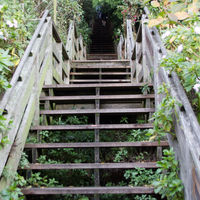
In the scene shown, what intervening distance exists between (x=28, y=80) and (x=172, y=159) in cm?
161

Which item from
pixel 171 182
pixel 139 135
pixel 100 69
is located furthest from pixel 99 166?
pixel 100 69

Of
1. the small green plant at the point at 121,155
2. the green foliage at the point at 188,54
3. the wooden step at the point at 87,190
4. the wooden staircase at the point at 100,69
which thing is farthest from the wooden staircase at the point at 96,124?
the wooden staircase at the point at 100,69

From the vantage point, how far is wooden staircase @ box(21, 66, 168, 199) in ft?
7.22

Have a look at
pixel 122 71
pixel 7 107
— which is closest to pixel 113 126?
pixel 7 107

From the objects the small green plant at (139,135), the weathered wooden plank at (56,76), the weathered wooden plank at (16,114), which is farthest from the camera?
the weathered wooden plank at (56,76)

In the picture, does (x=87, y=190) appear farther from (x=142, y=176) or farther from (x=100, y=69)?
(x=100, y=69)

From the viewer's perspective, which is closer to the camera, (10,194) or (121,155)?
(10,194)

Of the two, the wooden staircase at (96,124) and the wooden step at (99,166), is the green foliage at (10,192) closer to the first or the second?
the wooden staircase at (96,124)

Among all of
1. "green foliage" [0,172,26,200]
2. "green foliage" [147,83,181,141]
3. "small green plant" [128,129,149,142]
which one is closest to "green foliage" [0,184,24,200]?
"green foliage" [0,172,26,200]

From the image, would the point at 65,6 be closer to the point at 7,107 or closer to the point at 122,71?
the point at 122,71

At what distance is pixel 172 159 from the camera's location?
67.6 inches

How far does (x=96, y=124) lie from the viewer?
9.60 ft

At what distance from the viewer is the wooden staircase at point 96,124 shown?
220 centimetres

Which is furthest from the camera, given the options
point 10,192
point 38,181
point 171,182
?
point 38,181
